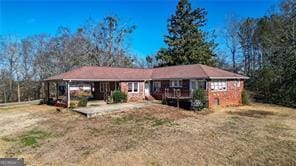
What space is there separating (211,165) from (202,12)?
3870 centimetres

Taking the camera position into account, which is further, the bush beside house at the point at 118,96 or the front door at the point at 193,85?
the bush beside house at the point at 118,96

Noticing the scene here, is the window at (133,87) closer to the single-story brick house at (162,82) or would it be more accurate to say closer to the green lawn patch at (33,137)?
the single-story brick house at (162,82)

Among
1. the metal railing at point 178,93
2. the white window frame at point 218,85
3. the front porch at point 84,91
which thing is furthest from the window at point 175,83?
the front porch at point 84,91

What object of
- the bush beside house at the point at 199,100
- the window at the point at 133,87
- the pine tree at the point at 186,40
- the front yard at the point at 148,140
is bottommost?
the front yard at the point at 148,140

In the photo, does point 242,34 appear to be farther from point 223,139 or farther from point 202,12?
point 223,139

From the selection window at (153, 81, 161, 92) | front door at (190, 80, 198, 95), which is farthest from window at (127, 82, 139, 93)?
front door at (190, 80, 198, 95)

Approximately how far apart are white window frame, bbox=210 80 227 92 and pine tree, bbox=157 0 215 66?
14.8 metres

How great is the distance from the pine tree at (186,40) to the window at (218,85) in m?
14.8

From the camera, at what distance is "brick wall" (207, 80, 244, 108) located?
21820mm

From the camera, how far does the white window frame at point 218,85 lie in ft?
72.3

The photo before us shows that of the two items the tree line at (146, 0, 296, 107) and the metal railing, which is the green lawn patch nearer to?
the metal railing

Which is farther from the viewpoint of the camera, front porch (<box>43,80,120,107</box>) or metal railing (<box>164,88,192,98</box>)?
front porch (<box>43,80,120,107</box>)

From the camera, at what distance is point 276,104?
85.2 feet

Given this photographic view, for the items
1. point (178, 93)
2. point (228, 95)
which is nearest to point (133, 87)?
point (178, 93)
